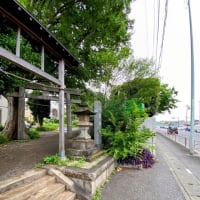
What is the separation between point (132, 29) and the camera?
12.2 metres

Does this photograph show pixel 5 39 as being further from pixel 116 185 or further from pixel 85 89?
pixel 85 89

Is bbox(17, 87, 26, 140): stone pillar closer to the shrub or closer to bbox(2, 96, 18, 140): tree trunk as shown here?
bbox(2, 96, 18, 140): tree trunk

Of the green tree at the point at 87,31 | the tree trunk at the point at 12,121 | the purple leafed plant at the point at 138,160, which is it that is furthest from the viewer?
the tree trunk at the point at 12,121

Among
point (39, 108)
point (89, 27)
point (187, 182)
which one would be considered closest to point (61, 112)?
point (187, 182)

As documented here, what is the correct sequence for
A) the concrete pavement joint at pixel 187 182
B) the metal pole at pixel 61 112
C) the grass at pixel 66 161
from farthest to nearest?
the metal pole at pixel 61 112
the grass at pixel 66 161
the concrete pavement joint at pixel 187 182

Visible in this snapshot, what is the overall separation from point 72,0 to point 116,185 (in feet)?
28.2

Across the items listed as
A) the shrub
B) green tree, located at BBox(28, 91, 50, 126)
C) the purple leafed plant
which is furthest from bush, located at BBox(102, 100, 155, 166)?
green tree, located at BBox(28, 91, 50, 126)

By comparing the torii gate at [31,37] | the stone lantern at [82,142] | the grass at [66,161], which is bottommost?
the grass at [66,161]

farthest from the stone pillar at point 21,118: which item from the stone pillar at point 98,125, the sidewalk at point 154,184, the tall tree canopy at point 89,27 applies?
the sidewalk at point 154,184

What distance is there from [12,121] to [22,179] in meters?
7.60

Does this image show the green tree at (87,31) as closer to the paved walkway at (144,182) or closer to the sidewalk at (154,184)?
the paved walkway at (144,182)

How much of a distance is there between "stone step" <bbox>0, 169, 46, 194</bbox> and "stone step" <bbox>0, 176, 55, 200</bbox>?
6 cm

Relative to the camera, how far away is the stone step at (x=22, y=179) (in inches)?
135

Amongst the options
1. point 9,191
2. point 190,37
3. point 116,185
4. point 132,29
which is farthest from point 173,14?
point 9,191
